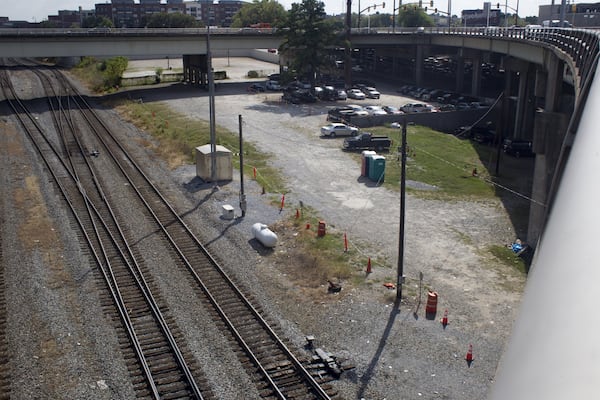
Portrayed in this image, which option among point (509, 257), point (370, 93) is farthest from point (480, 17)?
point (509, 257)

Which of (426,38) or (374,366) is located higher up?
(426,38)

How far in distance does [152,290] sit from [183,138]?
24.4 metres

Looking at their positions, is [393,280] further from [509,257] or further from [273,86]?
[273,86]

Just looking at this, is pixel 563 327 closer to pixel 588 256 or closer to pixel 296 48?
pixel 588 256

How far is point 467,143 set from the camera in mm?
46312

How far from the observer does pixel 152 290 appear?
19.2m

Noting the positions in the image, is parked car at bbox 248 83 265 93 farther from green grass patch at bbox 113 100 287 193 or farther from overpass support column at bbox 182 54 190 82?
green grass patch at bbox 113 100 287 193

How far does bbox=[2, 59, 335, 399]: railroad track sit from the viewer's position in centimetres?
1447

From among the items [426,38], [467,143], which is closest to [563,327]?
[467,143]

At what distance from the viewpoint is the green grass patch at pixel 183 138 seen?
3388 cm

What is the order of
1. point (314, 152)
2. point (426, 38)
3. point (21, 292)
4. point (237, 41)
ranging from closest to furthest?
1. point (21, 292)
2. point (314, 152)
3. point (237, 41)
4. point (426, 38)

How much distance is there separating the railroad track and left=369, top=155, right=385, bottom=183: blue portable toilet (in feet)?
34.8

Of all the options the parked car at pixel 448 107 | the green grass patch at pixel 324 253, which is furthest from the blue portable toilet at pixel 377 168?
the parked car at pixel 448 107

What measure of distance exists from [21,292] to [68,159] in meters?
18.5
